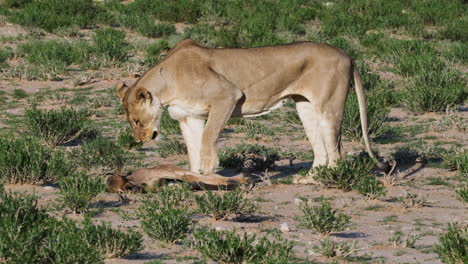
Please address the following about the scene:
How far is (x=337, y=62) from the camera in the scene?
1068 cm

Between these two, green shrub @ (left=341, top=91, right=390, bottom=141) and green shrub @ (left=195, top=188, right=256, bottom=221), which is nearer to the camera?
green shrub @ (left=195, top=188, right=256, bottom=221)

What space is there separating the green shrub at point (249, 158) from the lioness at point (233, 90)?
3.56 ft

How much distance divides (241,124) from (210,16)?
11317mm

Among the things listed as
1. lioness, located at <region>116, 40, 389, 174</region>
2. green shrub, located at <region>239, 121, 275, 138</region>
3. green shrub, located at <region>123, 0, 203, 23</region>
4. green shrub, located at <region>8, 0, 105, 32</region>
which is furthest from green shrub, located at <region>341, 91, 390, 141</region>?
green shrub, located at <region>123, 0, 203, 23</region>

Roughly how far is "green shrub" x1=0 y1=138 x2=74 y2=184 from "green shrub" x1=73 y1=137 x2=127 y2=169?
1152 millimetres

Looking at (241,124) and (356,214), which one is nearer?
(356,214)

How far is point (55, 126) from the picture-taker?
1327 cm

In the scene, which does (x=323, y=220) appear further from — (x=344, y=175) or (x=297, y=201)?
(x=344, y=175)

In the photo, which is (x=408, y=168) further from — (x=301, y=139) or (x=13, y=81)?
(x=13, y=81)

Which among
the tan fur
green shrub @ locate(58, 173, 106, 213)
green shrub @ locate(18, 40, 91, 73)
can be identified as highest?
green shrub @ locate(58, 173, 106, 213)

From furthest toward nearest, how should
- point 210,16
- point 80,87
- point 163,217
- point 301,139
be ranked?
point 210,16
point 80,87
point 301,139
point 163,217

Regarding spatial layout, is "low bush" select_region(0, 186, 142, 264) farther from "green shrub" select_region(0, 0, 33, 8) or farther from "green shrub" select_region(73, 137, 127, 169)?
"green shrub" select_region(0, 0, 33, 8)

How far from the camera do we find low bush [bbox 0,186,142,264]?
21.9ft

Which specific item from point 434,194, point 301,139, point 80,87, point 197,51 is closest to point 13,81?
point 80,87
